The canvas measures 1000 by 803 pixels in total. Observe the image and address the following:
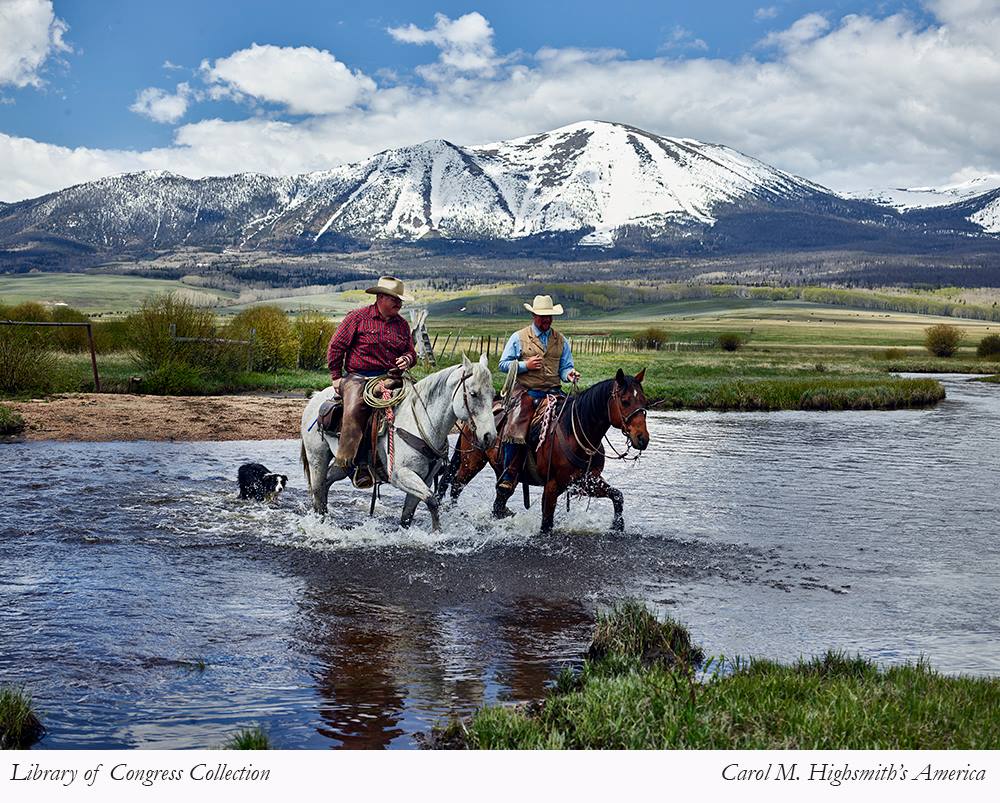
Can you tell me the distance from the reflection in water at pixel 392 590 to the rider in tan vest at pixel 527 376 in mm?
1119

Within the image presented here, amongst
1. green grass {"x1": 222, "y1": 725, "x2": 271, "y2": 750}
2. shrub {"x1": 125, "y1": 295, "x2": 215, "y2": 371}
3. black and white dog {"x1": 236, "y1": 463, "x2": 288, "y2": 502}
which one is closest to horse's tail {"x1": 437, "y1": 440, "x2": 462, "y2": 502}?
black and white dog {"x1": 236, "y1": 463, "x2": 288, "y2": 502}

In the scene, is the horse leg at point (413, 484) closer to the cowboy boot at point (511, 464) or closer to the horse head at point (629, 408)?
the cowboy boot at point (511, 464)

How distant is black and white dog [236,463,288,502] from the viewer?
1510cm

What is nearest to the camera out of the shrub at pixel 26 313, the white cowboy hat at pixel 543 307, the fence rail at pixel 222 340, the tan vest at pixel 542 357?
the white cowboy hat at pixel 543 307

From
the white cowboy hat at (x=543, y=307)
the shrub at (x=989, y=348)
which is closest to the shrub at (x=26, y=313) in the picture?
the white cowboy hat at (x=543, y=307)

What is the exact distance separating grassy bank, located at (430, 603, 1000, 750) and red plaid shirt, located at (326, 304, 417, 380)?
5843mm

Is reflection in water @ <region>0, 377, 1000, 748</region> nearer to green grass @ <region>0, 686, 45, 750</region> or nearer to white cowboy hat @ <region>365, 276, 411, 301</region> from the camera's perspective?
green grass @ <region>0, 686, 45, 750</region>

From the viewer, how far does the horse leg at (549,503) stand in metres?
13.1

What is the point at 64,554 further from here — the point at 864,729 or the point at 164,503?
the point at 864,729

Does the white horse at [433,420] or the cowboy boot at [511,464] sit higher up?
the white horse at [433,420]

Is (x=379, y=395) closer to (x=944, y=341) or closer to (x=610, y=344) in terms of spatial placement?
(x=610, y=344)

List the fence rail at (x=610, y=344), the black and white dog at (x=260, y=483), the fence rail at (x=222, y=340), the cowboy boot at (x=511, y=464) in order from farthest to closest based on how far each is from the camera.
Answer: the fence rail at (x=610, y=344), the fence rail at (x=222, y=340), the black and white dog at (x=260, y=483), the cowboy boot at (x=511, y=464)

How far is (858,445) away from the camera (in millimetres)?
26484

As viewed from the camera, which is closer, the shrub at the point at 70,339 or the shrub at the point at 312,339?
the shrub at the point at 70,339
